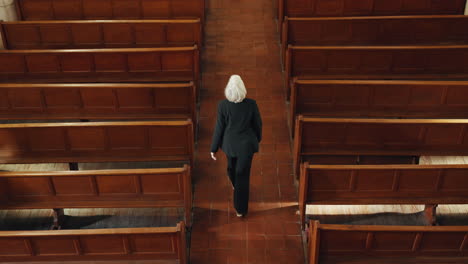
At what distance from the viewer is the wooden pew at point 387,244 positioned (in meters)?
3.80

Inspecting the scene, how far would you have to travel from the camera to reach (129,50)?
5859 mm

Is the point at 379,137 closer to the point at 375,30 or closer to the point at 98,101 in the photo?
the point at 375,30

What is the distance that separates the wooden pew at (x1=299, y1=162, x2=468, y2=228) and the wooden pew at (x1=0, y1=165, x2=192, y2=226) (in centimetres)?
104

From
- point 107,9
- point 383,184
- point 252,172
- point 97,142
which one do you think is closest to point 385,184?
point 383,184

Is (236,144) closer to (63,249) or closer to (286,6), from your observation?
(63,249)

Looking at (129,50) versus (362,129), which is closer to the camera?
(362,129)

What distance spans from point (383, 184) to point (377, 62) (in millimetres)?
1991

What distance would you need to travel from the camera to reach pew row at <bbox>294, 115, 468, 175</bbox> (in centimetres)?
487

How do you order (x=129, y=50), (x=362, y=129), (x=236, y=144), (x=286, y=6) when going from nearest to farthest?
(x=236, y=144), (x=362, y=129), (x=129, y=50), (x=286, y=6)

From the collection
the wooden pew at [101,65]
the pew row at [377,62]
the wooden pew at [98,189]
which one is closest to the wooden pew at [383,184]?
the wooden pew at [98,189]

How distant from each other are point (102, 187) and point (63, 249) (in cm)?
64

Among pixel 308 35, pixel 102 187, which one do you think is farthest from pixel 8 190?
pixel 308 35

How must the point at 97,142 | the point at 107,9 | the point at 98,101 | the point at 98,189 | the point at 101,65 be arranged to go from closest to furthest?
the point at 98,189 < the point at 97,142 < the point at 98,101 < the point at 101,65 < the point at 107,9

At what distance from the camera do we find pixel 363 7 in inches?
283
